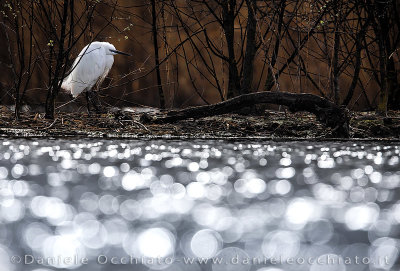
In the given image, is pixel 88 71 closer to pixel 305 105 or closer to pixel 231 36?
pixel 231 36

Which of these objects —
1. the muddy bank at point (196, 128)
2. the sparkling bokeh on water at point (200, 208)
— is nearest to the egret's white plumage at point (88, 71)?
the muddy bank at point (196, 128)

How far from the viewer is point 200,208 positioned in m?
1.77

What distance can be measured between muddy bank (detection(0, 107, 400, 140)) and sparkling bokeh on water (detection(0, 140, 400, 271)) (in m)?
0.90

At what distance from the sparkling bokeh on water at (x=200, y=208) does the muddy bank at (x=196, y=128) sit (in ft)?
2.95

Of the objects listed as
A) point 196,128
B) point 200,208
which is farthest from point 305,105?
point 200,208

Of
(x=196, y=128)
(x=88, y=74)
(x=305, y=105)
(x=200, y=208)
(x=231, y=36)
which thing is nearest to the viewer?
(x=200, y=208)

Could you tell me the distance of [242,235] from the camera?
1.44 metres

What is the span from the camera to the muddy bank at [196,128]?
161 inches

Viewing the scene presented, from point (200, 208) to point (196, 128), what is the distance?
96.0 inches

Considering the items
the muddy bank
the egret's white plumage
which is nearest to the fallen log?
the muddy bank

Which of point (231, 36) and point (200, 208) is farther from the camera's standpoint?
point (231, 36)

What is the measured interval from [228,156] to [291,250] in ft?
5.81

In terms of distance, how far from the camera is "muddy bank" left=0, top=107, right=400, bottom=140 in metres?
4.10

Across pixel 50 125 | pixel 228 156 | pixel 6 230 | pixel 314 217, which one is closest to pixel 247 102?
pixel 228 156
